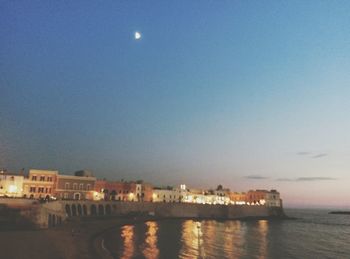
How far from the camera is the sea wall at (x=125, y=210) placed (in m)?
51.5

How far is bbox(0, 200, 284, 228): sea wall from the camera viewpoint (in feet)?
169

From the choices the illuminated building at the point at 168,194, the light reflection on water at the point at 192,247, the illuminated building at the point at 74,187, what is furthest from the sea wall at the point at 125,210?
the illuminated building at the point at 168,194

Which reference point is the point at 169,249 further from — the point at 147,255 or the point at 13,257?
the point at 13,257

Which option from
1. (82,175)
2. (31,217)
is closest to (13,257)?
(31,217)

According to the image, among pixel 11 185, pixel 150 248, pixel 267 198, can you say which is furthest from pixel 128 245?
pixel 267 198

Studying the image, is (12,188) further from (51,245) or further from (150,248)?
(51,245)

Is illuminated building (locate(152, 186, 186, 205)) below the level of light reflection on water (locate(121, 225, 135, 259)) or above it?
above

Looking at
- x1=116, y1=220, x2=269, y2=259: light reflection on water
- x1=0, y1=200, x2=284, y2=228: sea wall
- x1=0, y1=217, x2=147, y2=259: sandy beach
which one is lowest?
x1=116, y1=220, x2=269, y2=259: light reflection on water

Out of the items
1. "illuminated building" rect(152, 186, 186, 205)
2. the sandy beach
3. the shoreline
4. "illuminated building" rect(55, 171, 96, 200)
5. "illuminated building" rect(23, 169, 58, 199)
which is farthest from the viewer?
"illuminated building" rect(152, 186, 186, 205)

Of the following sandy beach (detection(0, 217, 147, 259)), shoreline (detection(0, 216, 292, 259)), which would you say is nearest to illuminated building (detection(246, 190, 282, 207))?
shoreline (detection(0, 216, 292, 259))

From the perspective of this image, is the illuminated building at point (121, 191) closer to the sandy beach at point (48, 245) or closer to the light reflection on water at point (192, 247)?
the light reflection on water at point (192, 247)

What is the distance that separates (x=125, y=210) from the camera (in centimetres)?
9488

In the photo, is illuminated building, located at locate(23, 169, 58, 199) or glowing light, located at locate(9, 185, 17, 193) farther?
illuminated building, located at locate(23, 169, 58, 199)

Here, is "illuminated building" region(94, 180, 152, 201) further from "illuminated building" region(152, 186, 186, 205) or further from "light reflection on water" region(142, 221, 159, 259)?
"light reflection on water" region(142, 221, 159, 259)
